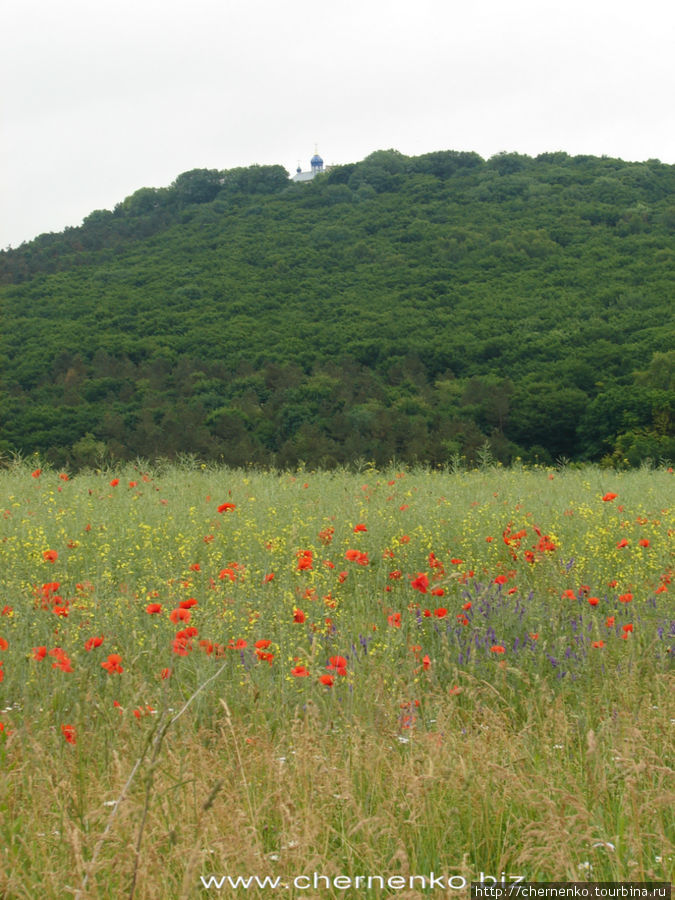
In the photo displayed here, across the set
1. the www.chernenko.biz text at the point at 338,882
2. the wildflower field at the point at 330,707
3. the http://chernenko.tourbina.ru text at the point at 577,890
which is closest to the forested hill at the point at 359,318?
the wildflower field at the point at 330,707

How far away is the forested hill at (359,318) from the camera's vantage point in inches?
846

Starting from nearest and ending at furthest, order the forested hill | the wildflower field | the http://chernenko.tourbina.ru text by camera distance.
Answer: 1. the http://chernenko.tourbina.ru text
2. the wildflower field
3. the forested hill

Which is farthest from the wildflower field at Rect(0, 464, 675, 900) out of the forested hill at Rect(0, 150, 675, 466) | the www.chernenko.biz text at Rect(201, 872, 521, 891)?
the forested hill at Rect(0, 150, 675, 466)

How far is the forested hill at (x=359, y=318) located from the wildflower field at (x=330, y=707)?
573cm

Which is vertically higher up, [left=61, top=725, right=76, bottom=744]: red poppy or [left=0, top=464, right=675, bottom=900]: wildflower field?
[left=61, top=725, right=76, bottom=744]: red poppy

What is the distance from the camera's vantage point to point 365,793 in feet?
7.29

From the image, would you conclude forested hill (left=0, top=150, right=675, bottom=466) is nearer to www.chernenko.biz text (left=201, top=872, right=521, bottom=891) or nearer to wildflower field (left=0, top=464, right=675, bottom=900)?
wildflower field (left=0, top=464, right=675, bottom=900)

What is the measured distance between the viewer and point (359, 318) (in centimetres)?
3900

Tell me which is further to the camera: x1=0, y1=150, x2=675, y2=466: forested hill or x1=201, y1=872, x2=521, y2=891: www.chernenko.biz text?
x1=0, y1=150, x2=675, y2=466: forested hill

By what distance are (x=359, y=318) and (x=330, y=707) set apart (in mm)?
36883

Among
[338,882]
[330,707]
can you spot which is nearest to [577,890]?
[338,882]

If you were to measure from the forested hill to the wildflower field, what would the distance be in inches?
226

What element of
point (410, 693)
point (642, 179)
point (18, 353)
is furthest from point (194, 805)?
point (642, 179)

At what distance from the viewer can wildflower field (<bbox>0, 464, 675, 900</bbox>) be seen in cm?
178
